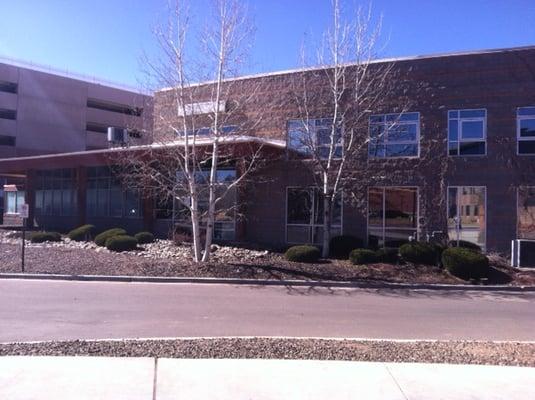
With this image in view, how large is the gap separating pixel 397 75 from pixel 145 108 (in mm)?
9471

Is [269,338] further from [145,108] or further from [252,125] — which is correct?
[145,108]

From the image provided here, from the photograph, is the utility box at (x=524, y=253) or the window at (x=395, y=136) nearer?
the utility box at (x=524, y=253)

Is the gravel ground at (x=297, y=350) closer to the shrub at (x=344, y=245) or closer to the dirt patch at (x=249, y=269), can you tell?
the dirt patch at (x=249, y=269)

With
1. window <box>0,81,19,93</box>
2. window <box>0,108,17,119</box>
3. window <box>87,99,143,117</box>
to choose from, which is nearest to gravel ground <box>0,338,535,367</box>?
window <box>0,108,17,119</box>

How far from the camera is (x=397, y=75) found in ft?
72.1

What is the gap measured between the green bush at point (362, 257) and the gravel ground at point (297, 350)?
9.92m

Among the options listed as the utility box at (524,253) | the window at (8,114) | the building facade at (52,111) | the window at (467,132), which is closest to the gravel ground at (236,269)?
the utility box at (524,253)

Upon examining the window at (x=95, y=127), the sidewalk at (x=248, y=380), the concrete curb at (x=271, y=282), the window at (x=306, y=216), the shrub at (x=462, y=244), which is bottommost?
the concrete curb at (x=271, y=282)

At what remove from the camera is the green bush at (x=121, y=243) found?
21406 millimetres

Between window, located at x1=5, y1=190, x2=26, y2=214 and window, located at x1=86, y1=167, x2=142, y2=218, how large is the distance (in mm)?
17272

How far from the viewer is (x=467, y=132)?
21.2m

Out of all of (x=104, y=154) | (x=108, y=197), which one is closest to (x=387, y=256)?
(x=104, y=154)

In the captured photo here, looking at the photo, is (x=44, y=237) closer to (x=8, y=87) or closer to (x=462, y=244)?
(x=462, y=244)

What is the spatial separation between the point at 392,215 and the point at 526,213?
183 inches
